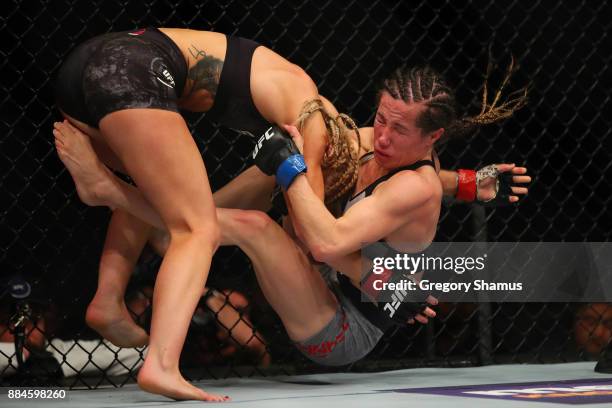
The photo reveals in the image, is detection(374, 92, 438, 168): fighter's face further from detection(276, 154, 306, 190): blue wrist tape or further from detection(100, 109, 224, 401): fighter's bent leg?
detection(100, 109, 224, 401): fighter's bent leg

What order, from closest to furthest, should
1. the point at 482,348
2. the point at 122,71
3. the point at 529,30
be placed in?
the point at 122,71, the point at 482,348, the point at 529,30

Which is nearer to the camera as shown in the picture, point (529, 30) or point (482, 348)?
point (482, 348)

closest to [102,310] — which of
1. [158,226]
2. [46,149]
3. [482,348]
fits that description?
[158,226]

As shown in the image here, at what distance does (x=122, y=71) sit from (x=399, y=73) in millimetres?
735

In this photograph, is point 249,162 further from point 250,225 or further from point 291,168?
point 291,168

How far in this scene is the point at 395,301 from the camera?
98.0 inches

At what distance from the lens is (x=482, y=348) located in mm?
3234

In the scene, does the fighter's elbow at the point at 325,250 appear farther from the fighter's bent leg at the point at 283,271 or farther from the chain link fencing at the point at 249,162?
the chain link fencing at the point at 249,162

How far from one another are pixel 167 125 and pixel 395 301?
788mm

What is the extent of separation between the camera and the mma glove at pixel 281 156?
7.34ft

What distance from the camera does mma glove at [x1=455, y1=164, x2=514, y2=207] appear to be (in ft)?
9.16

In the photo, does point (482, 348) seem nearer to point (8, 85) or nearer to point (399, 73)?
point (399, 73)

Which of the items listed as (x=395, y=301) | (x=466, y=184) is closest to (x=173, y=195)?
(x=395, y=301)

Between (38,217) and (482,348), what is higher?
(482,348)
